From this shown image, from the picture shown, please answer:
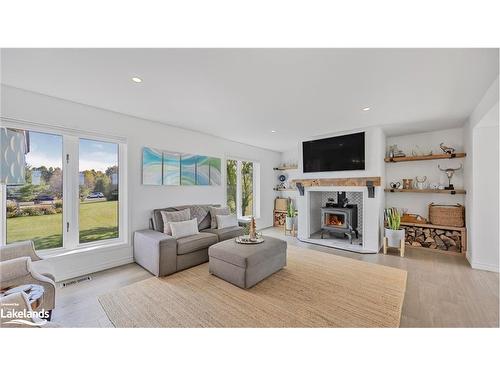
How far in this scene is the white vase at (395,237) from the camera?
11.4 ft

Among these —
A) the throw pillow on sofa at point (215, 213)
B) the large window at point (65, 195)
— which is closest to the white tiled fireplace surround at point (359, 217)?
the throw pillow on sofa at point (215, 213)

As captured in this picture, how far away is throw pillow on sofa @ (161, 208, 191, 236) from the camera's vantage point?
3.09 meters

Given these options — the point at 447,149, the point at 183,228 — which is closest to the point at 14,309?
the point at 183,228

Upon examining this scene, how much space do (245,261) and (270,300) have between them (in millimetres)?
471

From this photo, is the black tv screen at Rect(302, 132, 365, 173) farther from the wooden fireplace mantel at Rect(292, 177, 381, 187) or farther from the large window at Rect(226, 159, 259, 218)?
the large window at Rect(226, 159, 259, 218)

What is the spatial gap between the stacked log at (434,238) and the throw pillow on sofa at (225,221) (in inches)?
140

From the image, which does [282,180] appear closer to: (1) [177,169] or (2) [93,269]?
(1) [177,169]

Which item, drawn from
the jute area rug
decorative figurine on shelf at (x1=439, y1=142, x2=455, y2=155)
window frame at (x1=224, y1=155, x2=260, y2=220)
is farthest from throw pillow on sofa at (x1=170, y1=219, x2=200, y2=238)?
decorative figurine on shelf at (x1=439, y1=142, x2=455, y2=155)

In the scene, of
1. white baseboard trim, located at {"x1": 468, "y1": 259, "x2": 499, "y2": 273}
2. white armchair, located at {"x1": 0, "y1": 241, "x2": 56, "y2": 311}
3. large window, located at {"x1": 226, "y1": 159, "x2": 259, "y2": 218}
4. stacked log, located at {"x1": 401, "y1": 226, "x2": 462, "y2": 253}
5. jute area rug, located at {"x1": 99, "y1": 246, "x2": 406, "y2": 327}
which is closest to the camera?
white armchair, located at {"x1": 0, "y1": 241, "x2": 56, "y2": 311}

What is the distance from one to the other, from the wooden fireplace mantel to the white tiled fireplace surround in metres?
0.09

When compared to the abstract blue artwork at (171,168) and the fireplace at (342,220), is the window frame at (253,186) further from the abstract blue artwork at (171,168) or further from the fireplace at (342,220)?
the fireplace at (342,220)

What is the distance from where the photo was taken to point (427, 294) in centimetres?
217

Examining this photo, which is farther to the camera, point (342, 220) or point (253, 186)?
point (253, 186)
